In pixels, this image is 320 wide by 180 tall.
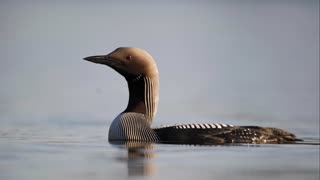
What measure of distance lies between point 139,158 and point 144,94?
2264 millimetres

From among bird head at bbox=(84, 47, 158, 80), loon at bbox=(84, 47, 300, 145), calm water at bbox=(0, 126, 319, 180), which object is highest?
bird head at bbox=(84, 47, 158, 80)

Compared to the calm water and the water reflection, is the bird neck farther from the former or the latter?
the water reflection

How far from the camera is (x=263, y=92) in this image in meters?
23.0

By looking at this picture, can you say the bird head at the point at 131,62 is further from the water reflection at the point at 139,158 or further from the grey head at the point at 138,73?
the water reflection at the point at 139,158

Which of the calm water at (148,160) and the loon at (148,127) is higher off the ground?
the loon at (148,127)

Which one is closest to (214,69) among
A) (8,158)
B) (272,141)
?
(272,141)

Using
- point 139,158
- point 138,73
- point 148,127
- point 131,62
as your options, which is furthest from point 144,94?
point 139,158

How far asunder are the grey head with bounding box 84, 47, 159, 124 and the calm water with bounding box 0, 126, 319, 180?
611 millimetres

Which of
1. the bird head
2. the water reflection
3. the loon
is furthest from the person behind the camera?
the bird head

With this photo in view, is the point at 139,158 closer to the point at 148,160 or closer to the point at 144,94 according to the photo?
the point at 148,160

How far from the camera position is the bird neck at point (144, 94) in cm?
1354

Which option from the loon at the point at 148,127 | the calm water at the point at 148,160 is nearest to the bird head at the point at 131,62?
the loon at the point at 148,127

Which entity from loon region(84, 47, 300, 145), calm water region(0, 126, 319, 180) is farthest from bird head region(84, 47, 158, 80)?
calm water region(0, 126, 319, 180)

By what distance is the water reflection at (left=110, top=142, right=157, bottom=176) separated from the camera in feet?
34.2
